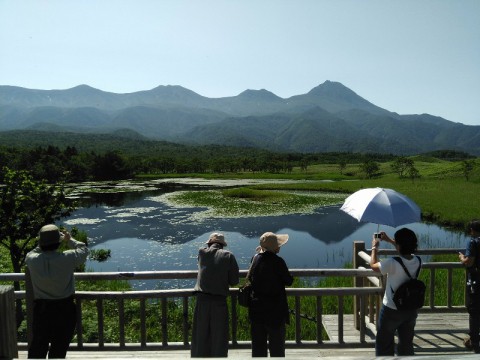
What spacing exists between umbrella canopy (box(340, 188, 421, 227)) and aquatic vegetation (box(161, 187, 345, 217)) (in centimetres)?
3486

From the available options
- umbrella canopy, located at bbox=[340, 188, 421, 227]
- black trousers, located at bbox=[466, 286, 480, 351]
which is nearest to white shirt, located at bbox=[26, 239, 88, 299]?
umbrella canopy, located at bbox=[340, 188, 421, 227]

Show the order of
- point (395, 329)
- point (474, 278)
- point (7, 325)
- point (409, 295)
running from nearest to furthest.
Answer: point (7, 325) → point (409, 295) → point (395, 329) → point (474, 278)

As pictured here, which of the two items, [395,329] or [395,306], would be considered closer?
[395,306]

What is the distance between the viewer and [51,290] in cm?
492

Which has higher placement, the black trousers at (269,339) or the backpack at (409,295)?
the backpack at (409,295)

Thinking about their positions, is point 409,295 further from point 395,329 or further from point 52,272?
point 52,272

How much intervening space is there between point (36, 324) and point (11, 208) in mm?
9754

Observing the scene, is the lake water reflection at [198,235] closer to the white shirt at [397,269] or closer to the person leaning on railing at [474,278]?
the person leaning on railing at [474,278]

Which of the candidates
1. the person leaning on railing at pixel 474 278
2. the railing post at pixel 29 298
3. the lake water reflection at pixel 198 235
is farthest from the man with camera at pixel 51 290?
the lake water reflection at pixel 198 235

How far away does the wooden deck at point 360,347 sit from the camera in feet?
19.7

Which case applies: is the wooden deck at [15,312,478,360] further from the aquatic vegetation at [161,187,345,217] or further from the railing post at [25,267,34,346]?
the aquatic vegetation at [161,187,345,217]

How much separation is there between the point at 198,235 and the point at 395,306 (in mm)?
27088

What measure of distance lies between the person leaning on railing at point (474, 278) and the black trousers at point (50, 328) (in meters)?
5.97

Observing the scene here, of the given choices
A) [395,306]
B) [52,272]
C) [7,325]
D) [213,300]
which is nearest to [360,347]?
[395,306]
